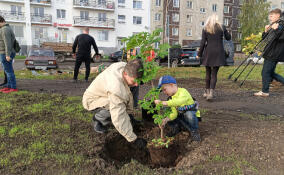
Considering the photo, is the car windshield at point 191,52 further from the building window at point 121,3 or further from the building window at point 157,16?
the building window at point 157,16

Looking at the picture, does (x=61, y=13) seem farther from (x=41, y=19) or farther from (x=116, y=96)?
(x=116, y=96)

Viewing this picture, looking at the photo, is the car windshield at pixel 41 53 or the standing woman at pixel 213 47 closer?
the standing woman at pixel 213 47

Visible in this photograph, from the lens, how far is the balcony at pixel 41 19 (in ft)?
110

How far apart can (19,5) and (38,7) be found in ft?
9.19

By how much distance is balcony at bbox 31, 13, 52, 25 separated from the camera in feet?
110

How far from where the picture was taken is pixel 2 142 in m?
2.99

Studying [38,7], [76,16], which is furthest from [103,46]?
[38,7]

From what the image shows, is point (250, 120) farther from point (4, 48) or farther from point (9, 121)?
point (4, 48)

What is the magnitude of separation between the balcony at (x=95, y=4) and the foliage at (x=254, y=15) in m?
29.5

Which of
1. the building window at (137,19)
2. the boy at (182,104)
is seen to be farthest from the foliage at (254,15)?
the boy at (182,104)

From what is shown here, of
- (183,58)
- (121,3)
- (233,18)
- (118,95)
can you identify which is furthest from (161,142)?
(233,18)

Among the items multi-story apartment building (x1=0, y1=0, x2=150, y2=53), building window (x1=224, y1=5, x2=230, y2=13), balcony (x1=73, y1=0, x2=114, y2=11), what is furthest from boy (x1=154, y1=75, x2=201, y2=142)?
building window (x1=224, y1=5, x2=230, y2=13)

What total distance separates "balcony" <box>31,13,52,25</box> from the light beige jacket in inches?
1401

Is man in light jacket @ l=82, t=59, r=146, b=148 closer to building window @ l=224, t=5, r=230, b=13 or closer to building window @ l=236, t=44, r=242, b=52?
building window @ l=224, t=5, r=230, b=13
